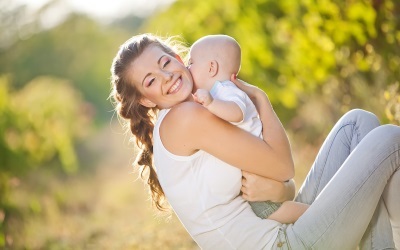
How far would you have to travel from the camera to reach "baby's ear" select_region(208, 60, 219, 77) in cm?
346

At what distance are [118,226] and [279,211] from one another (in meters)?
4.39

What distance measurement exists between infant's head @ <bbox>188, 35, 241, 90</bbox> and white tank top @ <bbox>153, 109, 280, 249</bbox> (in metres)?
0.39

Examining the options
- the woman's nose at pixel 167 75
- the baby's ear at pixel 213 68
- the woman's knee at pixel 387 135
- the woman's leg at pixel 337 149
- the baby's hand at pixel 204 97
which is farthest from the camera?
the woman's leg at pixel 337 149

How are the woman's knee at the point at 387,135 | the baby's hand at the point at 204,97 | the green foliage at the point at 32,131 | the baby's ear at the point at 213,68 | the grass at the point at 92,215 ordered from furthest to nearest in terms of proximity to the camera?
the green foliage at the point at 32,131
the grass at the point at 92,215
the baby's ear at the point at 213,68
the woman's knee at the point at 387,135
the baby's hand at the point at 204,97

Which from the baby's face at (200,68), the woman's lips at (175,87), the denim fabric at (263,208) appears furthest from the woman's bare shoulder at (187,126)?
the denim fabric at (263,208)

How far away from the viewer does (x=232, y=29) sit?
37.0 ft

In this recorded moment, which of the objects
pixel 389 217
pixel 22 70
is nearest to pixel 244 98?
pixel 389 217

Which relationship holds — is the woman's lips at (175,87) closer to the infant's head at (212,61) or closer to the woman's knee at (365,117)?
the infant's head at (212,61)

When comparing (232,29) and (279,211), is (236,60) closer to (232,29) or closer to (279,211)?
(279,211)

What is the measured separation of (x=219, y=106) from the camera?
10.3 ft

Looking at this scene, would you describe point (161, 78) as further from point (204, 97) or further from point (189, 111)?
point (204, 97)

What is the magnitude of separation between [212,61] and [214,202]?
71 centimetres

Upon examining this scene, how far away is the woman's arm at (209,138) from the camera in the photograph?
3227 millimetres

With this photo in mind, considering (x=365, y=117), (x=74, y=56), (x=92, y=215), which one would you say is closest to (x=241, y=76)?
(x=92, y=215)
